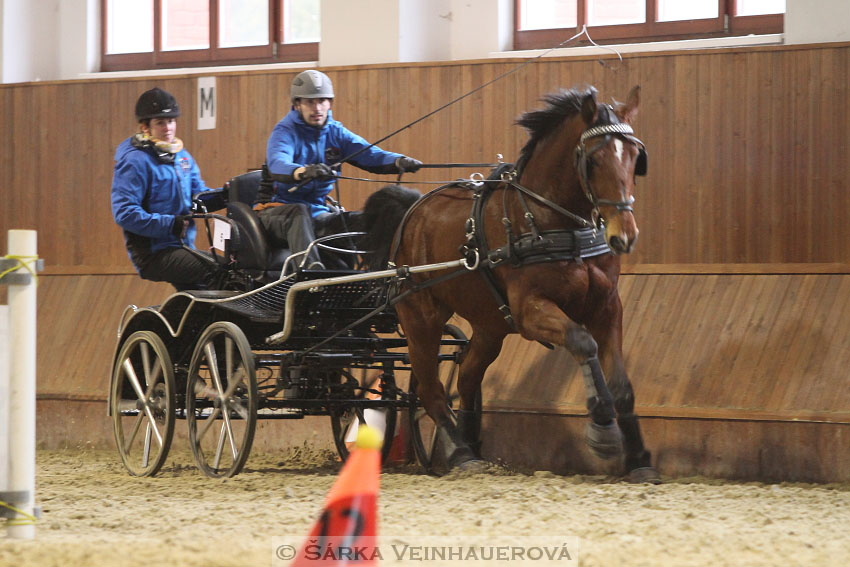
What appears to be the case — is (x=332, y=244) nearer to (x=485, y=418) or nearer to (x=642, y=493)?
(x=485, y=418)

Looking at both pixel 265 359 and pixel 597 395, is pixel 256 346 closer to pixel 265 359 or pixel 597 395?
pixel 265 359

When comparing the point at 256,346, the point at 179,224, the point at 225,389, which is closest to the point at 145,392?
the point at 225,389

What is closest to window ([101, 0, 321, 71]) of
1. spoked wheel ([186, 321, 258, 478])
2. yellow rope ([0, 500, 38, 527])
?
spoked wheel ([186, 321, 258, 478])

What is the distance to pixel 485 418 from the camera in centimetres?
728

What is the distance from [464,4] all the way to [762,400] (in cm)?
370

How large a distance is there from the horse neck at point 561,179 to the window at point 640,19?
2903 millimetres

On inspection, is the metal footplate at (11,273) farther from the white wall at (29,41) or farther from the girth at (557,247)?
the white wall at (29,41)

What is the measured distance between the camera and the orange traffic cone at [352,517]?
3.00m

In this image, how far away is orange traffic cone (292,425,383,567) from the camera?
3004mm

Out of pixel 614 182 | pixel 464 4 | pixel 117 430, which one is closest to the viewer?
pixel 614 182

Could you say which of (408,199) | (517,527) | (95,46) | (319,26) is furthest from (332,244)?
(95,46)

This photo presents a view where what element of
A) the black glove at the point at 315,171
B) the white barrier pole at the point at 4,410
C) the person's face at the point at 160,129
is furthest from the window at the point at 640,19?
the white barrier pole at the point at 4,410

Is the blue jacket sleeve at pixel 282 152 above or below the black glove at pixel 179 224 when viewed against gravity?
above

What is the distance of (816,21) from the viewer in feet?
24.1
